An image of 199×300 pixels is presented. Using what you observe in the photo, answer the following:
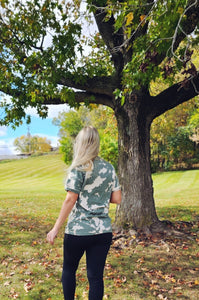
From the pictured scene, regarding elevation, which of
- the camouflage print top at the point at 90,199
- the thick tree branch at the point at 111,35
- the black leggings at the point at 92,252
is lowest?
the black leggings at the point at 92,252

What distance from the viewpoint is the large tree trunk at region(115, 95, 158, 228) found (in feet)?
22.3

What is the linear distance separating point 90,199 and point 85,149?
0.52 m

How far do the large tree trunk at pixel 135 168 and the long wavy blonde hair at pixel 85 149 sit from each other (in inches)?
162

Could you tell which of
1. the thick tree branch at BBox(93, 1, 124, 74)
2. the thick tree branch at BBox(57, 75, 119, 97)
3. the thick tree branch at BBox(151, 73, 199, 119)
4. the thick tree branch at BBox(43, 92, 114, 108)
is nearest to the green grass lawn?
the thick tree branch at BBox(151, 73, 199, 119)

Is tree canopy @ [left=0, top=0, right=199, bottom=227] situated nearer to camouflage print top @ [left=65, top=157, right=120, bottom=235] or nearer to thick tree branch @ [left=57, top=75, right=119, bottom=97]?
thick tree branch @ [left=57, top=75, right=119, bottom=97]

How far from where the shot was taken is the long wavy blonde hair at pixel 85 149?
2.76 meters

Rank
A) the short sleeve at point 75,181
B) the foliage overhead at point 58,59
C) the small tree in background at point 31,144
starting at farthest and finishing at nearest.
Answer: the small tree in background at point 31,144
the foliage overhead at point 58,59
the short sleeve at point 75,181

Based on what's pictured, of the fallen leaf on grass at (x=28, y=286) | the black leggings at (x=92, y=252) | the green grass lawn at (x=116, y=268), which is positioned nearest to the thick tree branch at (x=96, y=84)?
the green grass lawn at (x=116, y=268)

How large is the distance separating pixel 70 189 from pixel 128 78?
12.0 feet

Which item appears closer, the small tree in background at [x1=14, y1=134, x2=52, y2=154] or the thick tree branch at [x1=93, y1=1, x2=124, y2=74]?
the thick tree branch at [x1=93, y1=1, x2=124, y2=74]

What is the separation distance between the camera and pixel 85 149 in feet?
9.27

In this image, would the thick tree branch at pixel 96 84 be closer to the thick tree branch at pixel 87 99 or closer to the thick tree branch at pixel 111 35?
the thick tree branch at pixel 87 99

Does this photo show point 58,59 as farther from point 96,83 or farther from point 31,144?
point 31,144

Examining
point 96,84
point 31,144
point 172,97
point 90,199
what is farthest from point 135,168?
point 31,144
